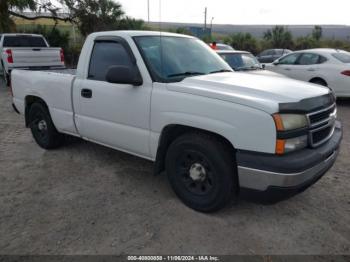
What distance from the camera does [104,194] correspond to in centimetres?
390

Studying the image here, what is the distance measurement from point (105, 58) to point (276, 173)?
2562 millimetres

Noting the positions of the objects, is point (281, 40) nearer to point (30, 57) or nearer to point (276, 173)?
point (30, 57)

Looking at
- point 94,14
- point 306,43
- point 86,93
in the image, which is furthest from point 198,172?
point 306,43

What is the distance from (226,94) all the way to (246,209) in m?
1.31

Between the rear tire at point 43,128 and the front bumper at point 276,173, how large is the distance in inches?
133

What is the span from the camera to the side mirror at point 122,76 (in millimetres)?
3484

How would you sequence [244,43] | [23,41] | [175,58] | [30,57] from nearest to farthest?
[175,58] < [30,57] < [23,41] < [244,43]

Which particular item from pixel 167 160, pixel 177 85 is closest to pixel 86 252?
pixel 167 160

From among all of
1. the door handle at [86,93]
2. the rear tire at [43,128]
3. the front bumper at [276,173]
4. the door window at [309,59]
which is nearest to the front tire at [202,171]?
the front bumper at [276,173]

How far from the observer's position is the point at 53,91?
4.83 meters

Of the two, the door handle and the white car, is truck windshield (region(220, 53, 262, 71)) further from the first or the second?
the door handle

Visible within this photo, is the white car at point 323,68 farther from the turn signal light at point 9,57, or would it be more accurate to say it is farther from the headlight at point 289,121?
the turn signal light at point 9,57

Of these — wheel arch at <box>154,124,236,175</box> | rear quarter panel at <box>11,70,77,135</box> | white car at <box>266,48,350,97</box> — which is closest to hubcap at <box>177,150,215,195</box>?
wheel arch at <box>154,124,236,175</box>

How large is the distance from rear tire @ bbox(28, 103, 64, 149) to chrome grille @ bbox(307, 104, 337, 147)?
12.4 feet
